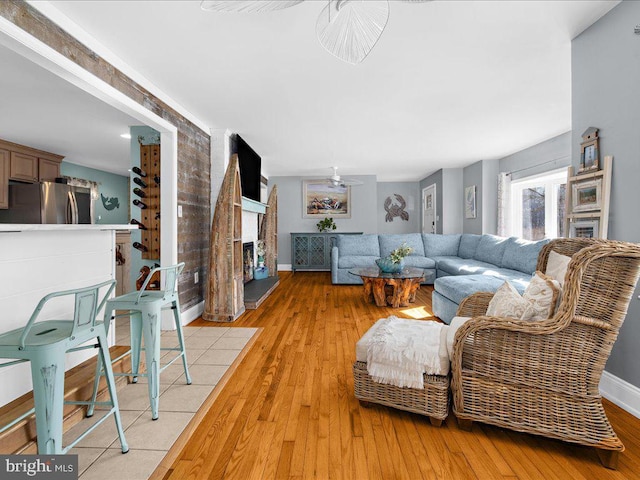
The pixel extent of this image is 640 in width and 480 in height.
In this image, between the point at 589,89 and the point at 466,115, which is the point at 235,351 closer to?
the point at 589,89

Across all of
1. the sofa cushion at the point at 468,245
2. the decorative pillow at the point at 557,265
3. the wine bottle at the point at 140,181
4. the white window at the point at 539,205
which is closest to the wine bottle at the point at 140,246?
the wine bottle at the point at 140,181

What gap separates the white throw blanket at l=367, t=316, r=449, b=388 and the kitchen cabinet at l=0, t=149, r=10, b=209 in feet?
17.9

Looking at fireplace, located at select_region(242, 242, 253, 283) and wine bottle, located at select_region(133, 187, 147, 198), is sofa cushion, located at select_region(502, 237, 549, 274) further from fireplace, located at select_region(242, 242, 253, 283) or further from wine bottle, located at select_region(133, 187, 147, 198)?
wine bottle, located at select_region(133, 187, 147, 198)

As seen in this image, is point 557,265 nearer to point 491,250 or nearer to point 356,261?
point 491,250

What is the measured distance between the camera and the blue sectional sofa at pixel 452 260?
3.44 meters

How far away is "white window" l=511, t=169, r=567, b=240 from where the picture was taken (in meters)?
4.75

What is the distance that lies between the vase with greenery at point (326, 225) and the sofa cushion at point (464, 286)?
14.0 ft

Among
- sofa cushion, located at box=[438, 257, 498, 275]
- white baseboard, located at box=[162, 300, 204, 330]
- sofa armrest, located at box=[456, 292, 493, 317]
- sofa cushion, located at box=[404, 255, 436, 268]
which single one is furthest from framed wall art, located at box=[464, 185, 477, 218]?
white baseboard, located at box=[162, 300, 204, 330]

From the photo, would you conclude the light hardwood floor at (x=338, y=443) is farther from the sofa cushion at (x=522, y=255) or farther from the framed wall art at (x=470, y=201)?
the framed wall art at (x=470, y=201)

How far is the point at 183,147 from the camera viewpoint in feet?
11.7

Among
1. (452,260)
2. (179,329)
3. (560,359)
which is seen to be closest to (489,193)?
(452,260)

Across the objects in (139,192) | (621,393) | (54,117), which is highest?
(54,117)

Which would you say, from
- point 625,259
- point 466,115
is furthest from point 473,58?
point 625,259

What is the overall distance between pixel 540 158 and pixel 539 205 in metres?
0.73
